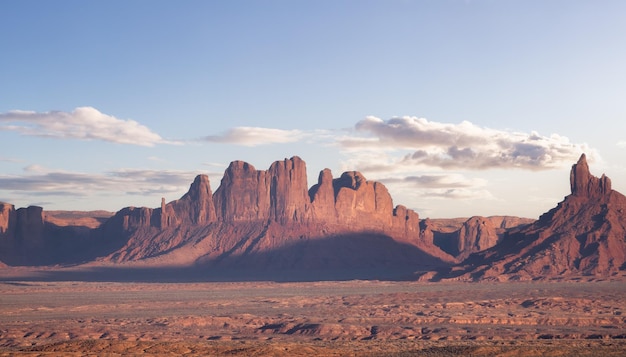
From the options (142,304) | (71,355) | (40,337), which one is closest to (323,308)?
(142,304)

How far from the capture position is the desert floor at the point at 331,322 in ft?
249

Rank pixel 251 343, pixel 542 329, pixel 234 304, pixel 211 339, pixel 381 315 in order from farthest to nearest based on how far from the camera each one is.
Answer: pixel 234 304 < pixel 381 315 < pixel 542 329 < pixel 211 339 < pixel 251 343

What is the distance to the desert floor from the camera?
249 feet

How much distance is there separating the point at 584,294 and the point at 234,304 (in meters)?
60.9

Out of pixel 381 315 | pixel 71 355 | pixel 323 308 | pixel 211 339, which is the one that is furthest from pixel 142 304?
pixel 71 355

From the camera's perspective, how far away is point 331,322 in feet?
368

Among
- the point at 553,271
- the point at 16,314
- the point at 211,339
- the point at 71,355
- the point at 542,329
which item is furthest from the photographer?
the point at 553,271

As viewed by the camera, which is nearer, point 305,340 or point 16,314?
point 305,340

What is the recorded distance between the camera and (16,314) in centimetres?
13425

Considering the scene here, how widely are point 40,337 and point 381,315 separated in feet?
159

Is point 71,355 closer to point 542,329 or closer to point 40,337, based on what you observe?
point 40,337

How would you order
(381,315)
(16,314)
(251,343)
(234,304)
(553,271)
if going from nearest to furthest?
→ (251,343) < (381,315) < (16,314) < (234,304) < (553,271)

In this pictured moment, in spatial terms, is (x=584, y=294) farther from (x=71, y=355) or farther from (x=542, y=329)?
(x=71, y=355)

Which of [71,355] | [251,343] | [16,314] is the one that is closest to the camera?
[71,355]
